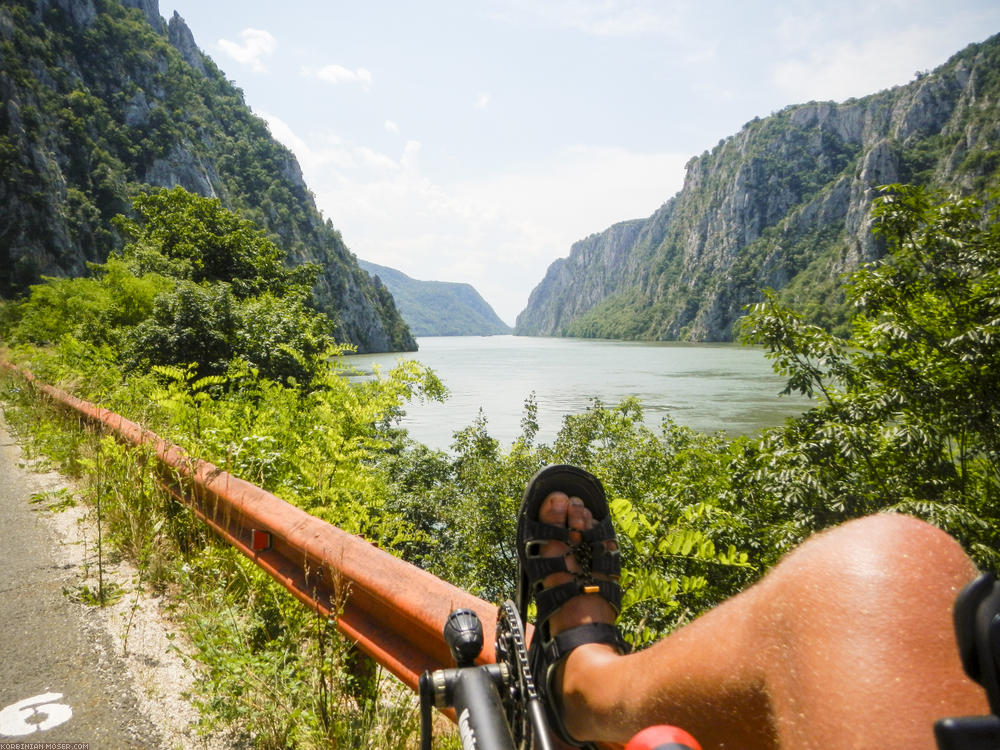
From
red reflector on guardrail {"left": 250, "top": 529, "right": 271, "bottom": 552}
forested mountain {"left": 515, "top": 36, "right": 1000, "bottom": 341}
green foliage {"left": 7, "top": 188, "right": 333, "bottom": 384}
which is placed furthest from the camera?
forested mountain {"left": 515, "top": 36, "right": 1000, "bottom": 341}

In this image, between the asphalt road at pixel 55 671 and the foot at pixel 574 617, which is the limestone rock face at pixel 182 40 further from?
the foot at pixel 574 617

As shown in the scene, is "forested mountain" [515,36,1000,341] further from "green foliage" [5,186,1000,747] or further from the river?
"green foliage" [5,186,1000,747]

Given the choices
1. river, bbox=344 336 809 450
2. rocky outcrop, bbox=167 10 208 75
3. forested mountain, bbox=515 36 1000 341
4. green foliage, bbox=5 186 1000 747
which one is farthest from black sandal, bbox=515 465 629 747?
rocky outcrop, bbox=167 10 208 75

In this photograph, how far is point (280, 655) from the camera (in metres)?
1.76

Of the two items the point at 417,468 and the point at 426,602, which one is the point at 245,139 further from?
the point at 426,602

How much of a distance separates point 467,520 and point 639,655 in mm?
8347

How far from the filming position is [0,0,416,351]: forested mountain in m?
45.8

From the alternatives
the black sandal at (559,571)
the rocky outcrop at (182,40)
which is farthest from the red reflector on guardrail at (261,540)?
the rocky outcrop at (182,40)

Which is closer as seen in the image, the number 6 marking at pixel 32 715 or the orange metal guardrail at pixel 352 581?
the orange metal guardrail at pixel 352 581

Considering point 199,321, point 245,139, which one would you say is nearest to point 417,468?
point 199,321

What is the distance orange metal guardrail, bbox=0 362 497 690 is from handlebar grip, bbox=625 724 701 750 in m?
0.88

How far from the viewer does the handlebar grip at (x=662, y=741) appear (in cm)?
43

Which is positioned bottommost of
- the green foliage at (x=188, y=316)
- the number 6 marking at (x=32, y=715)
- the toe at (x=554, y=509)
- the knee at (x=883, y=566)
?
the number 6 marking at (x=32, y=715)

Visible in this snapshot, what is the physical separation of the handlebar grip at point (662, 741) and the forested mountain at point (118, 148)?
56.1 metres
